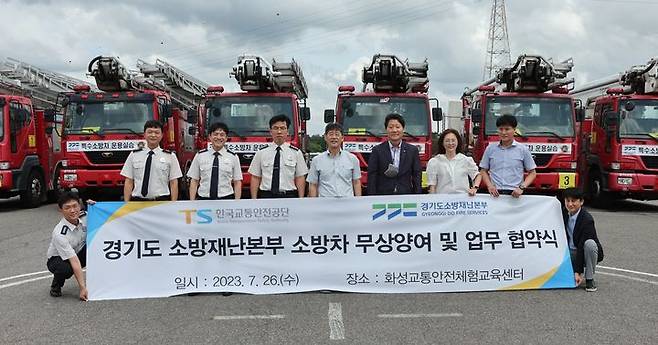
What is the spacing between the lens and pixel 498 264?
19.6 ft

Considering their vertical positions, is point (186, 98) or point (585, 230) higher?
point (186, 98)

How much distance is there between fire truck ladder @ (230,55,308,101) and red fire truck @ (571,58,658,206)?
6.90 metres

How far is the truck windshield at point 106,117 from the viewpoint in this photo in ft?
41.2

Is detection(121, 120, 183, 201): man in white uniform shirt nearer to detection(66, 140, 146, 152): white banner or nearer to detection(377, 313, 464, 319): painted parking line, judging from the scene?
detection(377, 313, 464, 319): painted parking line

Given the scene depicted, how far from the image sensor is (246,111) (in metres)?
12.0

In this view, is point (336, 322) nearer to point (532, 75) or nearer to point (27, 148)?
point (532, 75)

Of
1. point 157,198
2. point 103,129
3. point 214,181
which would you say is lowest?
point 157,198

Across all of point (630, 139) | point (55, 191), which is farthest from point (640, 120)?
point (55, 191)

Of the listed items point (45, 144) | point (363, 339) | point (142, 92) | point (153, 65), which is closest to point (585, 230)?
point (363, 339)

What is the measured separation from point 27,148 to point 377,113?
815cm

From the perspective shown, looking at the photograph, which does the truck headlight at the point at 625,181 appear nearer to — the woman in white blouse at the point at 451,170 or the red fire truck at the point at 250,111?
the red fire truck at the point at 250,111

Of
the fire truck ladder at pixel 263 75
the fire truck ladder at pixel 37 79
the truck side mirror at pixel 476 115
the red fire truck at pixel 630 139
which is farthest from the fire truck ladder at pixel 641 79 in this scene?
the fire truck ladder at pixel 37 79

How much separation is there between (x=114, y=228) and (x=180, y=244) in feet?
2.15

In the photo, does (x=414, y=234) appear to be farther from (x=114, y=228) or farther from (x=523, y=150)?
(x=114, y=228)
